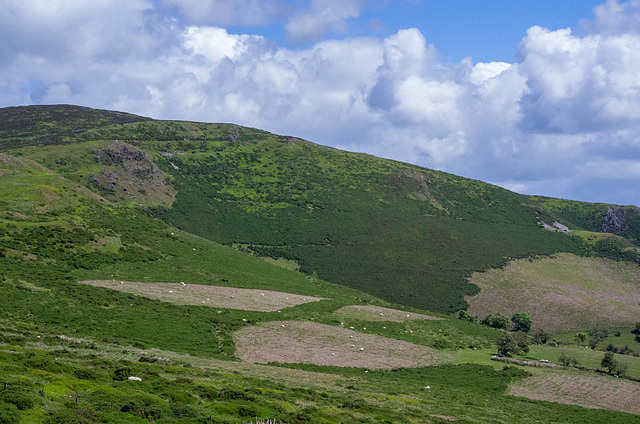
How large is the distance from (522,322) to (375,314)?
4572cm

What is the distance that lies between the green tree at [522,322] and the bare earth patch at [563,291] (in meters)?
6.44

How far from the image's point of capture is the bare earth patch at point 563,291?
130250 mm

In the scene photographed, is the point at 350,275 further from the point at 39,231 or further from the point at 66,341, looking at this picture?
the point at 66,341

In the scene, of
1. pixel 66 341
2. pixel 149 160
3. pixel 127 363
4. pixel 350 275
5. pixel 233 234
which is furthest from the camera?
pixel 149 160

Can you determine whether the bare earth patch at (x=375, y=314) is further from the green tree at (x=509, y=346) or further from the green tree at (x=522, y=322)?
the green tree at (x=522, y=322)

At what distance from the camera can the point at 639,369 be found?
245 ft

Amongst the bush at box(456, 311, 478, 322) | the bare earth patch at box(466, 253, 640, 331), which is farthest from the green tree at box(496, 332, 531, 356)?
the bare earth patch at box(466, 253, 640, 331)

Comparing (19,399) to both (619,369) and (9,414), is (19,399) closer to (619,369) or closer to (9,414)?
(9,414)

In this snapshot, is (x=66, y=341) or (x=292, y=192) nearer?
(x=66, y=341)

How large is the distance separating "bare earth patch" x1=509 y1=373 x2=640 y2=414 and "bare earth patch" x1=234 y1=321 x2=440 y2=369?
12.1m

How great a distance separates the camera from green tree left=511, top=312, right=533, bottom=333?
390ft

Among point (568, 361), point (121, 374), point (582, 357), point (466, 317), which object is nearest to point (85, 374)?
point (121, 374)

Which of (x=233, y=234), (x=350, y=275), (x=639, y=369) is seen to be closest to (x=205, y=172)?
(x=233, y=234)

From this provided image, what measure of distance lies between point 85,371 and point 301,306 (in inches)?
2060
